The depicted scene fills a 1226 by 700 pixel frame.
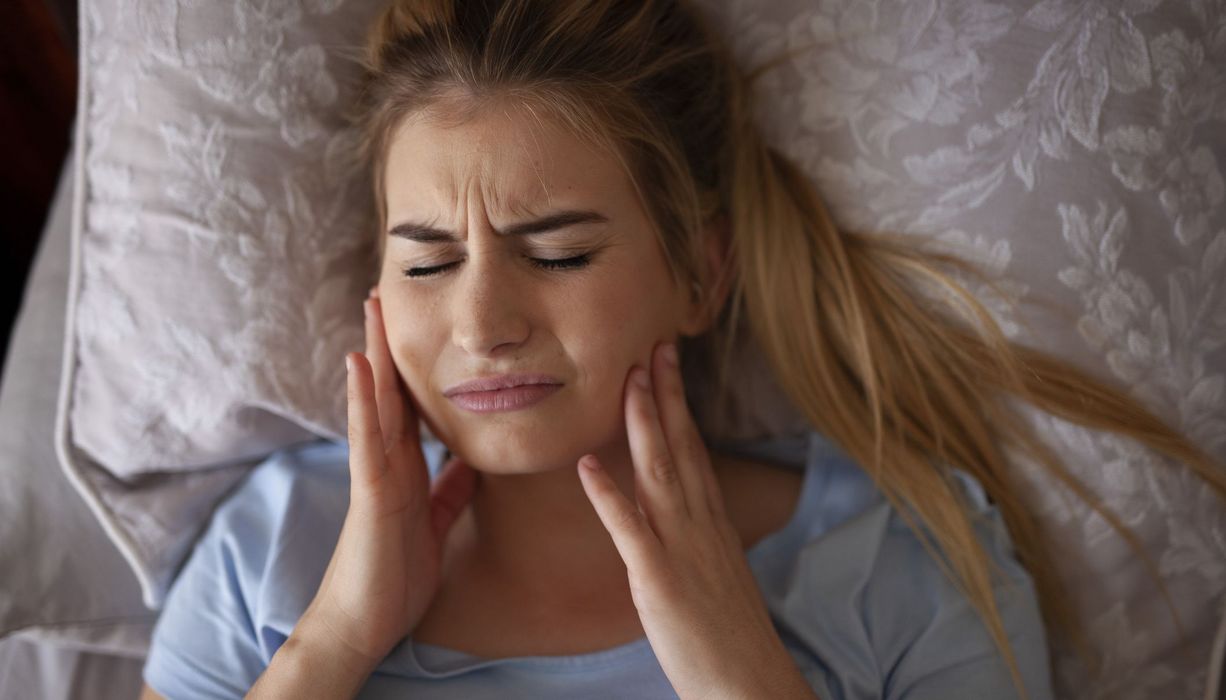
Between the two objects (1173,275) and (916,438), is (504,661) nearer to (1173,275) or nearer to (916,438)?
(916,438)

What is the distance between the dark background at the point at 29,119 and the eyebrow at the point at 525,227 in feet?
3.38

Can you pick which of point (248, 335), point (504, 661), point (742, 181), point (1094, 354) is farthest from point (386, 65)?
point (1094, 354)

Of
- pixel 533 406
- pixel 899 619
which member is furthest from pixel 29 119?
pixel 899 619

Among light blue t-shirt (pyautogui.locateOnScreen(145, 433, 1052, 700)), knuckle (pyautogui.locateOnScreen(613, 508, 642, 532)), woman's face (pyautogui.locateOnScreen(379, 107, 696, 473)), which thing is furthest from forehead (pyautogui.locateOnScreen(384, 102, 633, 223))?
light blue t-shirt (pyautogui.locateOnScreen(145, 433, 1052, 700))

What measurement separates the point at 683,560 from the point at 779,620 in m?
0.23

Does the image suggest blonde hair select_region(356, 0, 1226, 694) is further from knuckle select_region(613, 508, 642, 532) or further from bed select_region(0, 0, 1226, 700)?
knuckle select_region(613, 508, 642, 532)

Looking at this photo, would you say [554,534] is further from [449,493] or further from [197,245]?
[197,245]

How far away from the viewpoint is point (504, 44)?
3.96 ft

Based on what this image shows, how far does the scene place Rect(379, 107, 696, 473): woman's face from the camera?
115cm

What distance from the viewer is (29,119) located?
6.00 ft

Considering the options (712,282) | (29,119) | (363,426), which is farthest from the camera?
(29,119)

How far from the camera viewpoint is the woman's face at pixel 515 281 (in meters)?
1.15

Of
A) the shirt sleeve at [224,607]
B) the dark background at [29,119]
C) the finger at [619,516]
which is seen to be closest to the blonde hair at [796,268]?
the finger at [619,516]

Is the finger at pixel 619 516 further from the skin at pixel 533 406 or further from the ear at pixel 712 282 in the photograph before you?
the ear at pixel 712 282
